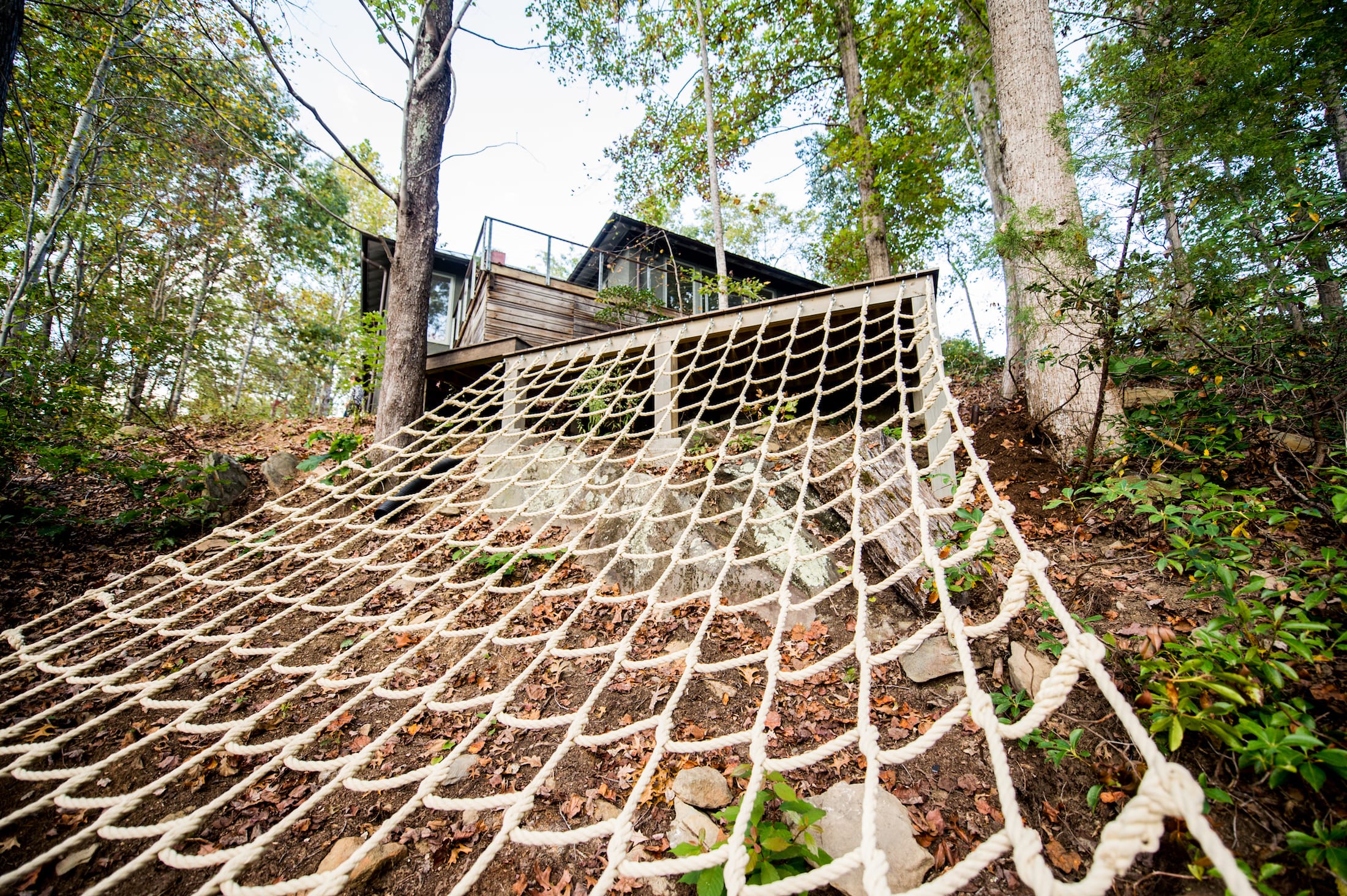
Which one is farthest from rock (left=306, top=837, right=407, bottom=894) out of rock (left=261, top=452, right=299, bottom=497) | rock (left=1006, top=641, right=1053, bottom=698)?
rock (left=261, top=452, right=299, bottom=497)

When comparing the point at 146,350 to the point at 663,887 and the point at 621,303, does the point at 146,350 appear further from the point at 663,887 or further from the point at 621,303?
the point at 663,887

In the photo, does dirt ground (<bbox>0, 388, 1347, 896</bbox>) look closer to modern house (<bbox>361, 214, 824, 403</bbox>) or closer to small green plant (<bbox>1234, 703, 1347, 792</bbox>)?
small green plant (<bbox>1234, 703, 1347, 792</bbox>)

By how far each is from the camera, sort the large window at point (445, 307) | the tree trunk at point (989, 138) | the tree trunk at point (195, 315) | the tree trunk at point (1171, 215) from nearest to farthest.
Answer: the tree trunk at point (1171, 215)
the tree trunk at point (989, 138)
the tree trunk at point (195, 315)
the large window at point (445, 307)

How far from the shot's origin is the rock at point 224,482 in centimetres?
280

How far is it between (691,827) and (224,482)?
353cm

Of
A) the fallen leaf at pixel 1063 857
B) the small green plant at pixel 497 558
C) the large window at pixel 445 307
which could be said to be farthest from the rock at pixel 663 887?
the large window at pixel 445 307

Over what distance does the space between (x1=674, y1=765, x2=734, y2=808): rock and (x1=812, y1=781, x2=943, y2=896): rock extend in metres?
0.24

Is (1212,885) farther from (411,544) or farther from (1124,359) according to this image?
(411,544)

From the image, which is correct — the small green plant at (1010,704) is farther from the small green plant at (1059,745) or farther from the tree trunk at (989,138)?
the tree trunk at (989,138)

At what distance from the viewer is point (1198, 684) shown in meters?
0.89

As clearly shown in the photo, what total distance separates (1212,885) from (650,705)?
1.27 meters

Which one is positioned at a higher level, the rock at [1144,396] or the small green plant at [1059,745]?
the rock at [1144,396]

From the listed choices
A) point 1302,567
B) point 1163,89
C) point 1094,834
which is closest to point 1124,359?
point 1302,567

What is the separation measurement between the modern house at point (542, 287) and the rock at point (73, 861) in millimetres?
2606
